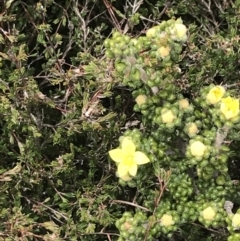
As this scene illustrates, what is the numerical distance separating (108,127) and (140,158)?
19.7 inches

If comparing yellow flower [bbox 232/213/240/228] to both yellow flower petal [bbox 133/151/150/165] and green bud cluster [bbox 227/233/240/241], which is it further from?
yellow flower petal [bbox 133/151/150/165]

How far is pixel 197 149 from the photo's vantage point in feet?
5.96

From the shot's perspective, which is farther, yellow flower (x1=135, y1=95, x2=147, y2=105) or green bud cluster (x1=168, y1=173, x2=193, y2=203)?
green bud cluster (x1=168, y1=173, x2=193, y2=203)

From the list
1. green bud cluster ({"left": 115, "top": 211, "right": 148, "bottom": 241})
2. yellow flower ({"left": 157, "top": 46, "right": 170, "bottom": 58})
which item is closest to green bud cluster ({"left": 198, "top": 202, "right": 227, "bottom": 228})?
green bud cluster ({"left": 115, "top": 211, "right": 148, "bottom": 241})

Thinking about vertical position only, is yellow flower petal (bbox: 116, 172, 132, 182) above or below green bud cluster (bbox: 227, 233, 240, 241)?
above

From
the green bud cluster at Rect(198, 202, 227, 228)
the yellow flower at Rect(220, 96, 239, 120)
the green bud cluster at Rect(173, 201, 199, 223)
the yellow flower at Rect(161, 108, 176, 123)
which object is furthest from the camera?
the green bud cluster at Rect(173, 201, 199, 223)

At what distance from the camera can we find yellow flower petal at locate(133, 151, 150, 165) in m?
1.88

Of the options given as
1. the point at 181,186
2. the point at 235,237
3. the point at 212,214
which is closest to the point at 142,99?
the point at 181,186

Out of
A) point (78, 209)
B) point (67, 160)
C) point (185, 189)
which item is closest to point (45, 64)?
point (67, 160)

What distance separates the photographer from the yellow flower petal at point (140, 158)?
1875 millimetres

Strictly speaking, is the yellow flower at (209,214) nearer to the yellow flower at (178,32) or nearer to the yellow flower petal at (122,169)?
the yellow flower petal at (122,169)

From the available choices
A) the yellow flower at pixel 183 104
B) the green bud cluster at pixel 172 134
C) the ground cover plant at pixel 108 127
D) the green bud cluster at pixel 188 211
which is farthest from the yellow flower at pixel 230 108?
the green bud cluster at pixel 188 211

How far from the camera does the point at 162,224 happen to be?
202 centimetres

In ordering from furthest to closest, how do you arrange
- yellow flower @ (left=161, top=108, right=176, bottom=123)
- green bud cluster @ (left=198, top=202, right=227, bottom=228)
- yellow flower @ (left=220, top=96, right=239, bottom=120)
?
1. green bud cluster @ (left=198, top=202, right=227, bottom=228)
2. yellow flower @ (left=161, top=108, right=176, bottom=123)
3. yellow flower @ (left=220, top=96, right=239, bottom=120)
